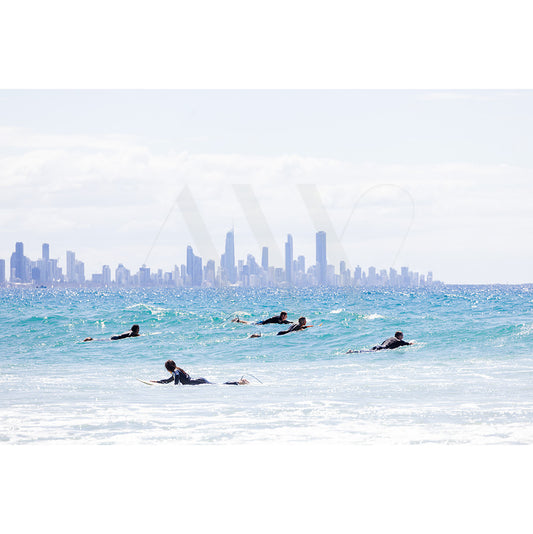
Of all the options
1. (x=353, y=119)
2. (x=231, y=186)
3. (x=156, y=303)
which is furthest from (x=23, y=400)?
(x=156, y=303)

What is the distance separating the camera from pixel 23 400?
8.77 meters

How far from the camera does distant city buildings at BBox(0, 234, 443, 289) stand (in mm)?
11289

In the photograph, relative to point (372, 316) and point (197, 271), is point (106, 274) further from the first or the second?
point (372, 316)

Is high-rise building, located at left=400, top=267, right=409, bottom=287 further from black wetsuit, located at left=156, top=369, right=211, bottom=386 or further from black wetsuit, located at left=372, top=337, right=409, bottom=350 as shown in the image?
black wetsuit, located at left=156, top=369, right=211, bottom=386

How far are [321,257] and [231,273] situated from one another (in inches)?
57.4

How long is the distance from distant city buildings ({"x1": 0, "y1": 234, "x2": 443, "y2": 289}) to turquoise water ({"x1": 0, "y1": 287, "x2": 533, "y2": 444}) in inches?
22.3

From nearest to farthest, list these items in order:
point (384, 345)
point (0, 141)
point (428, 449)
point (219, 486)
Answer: point (219, 486) < point (428, 449) < point (0, 141) < point (384, 345)

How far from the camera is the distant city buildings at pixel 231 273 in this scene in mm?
11289

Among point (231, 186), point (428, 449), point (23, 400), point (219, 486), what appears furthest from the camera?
point (231, 186)

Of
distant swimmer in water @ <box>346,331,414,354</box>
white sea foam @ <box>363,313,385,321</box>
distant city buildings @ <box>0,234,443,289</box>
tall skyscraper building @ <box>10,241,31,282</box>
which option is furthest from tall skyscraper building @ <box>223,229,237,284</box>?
white sea foam @ <box>363,313,385,321</box>

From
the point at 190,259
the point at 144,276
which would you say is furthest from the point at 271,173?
the point at 144,276

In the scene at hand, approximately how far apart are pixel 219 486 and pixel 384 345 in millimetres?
6877

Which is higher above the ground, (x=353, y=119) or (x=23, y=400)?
(x=353, y=119)

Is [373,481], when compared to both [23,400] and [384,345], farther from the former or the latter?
[384,345]
